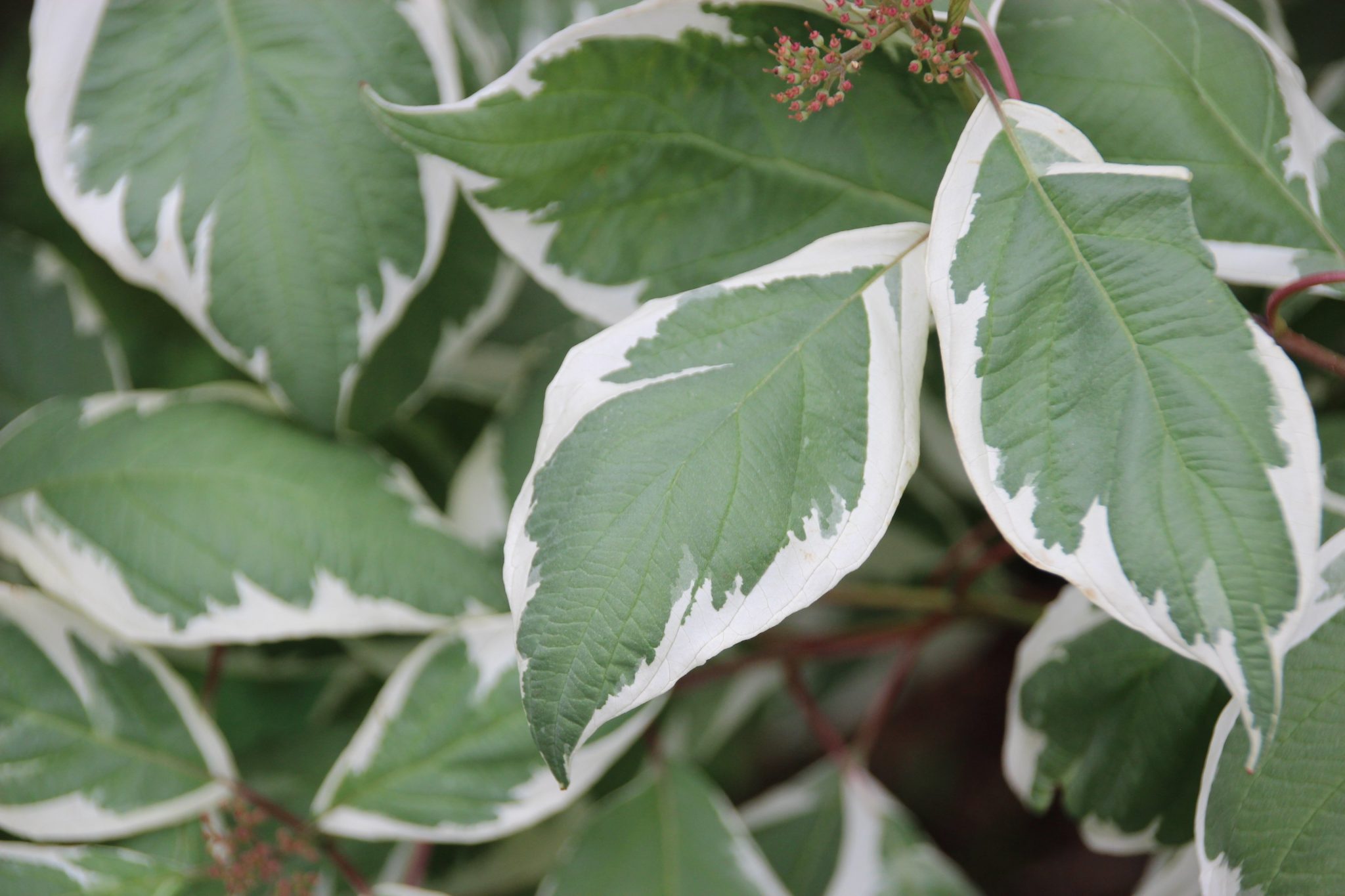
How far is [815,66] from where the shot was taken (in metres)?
0.41

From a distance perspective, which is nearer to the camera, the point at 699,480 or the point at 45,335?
the point at 699,480

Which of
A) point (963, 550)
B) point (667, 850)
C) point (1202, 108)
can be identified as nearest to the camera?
point (1202, 108)

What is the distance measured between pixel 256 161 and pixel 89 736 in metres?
0.37

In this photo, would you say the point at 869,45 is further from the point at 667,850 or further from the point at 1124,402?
the point at 667,850

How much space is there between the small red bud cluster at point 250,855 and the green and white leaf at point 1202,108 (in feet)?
2.01

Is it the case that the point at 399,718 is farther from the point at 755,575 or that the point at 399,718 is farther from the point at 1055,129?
the point at 1055,129

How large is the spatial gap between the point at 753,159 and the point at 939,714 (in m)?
0.91

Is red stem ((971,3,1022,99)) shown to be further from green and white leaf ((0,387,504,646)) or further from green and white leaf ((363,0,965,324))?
green and white leaf ((0,387,504,646))

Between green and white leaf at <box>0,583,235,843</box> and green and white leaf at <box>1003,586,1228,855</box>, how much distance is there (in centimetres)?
51

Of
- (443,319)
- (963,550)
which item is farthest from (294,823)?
(963,550)

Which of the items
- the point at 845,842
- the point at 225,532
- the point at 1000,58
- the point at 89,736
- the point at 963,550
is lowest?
the point at 845,842

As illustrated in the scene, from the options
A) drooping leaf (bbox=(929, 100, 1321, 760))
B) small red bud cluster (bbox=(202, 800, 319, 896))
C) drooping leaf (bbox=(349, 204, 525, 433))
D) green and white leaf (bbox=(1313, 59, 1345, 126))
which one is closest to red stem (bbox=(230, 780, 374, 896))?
small red bud cluster (bbox=(202, 800, 319, 896))

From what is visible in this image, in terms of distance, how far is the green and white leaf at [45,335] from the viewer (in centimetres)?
74

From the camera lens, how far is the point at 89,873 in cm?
57
